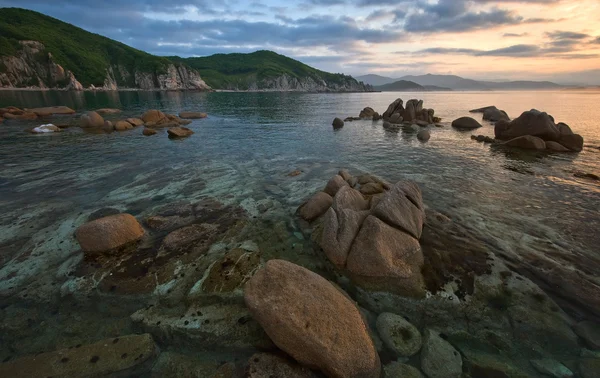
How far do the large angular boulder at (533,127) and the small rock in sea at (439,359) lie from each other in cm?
3613

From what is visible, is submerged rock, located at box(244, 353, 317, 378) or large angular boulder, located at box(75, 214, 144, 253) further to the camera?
large angular boulder, located at box(75, 214, 144, 253)

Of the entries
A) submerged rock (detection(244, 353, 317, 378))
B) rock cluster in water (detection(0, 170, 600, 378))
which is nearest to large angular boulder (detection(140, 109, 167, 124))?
rock cluster in water (detection(0, 170, 600, 378))

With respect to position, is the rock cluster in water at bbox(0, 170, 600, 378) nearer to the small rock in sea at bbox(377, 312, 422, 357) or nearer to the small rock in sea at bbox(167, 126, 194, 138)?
the small rock in sea at bbox(377, 312, 422, 357)

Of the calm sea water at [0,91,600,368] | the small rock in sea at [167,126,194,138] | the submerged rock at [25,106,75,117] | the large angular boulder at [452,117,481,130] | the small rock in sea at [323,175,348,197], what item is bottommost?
the calm sea water at [0,91,600,368]

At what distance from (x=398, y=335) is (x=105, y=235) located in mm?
11529

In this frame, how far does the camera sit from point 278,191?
56.7 feet

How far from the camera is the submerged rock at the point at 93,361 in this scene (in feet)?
19.2

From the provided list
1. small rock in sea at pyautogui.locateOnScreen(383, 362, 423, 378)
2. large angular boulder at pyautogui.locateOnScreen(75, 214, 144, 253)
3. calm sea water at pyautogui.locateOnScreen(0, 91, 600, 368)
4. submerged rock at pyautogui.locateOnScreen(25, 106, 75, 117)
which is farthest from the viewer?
submerged rock at pyautogui.locateOnScreen(25, 106, 75, 117)

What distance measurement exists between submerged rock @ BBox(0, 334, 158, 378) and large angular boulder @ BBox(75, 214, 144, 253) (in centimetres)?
492

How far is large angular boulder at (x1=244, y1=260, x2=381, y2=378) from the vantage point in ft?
18.9

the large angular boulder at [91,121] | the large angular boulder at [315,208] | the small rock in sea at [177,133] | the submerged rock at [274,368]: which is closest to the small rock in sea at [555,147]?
the large angular boulder at [315,208]

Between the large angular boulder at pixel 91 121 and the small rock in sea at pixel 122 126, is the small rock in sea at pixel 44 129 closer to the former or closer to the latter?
the large angular boulder at pixel 91 121

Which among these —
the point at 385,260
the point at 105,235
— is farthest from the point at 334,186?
the point at 105,235

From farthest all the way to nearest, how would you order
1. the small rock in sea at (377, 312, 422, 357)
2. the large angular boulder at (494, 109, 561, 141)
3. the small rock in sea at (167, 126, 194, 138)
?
the small rock in sea at (167, 126, 194, 138), the large angular boulder at (494, 109, 561, 141), the small rock in sea at (377, 312, 422, 357)
